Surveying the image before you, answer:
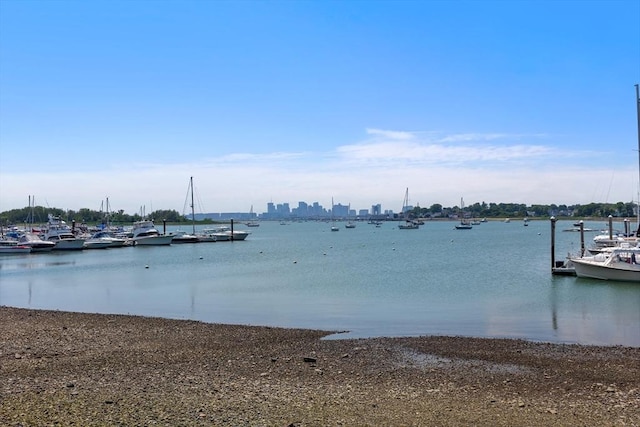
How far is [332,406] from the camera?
484 inches

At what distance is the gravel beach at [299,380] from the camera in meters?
11.5

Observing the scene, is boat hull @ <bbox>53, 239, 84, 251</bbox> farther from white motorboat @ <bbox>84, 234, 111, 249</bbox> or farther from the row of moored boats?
white motorboat @ <bbox>84, 234, 111, 249</bbox>

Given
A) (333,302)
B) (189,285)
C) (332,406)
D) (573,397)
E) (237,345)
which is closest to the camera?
(332,406)

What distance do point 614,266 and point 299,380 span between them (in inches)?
1290

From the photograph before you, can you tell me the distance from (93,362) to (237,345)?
477 cm

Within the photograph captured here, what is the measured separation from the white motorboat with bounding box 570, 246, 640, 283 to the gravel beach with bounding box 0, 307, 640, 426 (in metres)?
23.5

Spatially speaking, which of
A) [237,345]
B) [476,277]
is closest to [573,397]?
[237,345]

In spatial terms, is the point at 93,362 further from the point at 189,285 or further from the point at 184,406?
the point at 189,285

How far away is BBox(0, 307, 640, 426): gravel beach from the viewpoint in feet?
37.6

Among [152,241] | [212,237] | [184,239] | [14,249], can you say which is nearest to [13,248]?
[14,249]

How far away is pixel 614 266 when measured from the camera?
132 feet

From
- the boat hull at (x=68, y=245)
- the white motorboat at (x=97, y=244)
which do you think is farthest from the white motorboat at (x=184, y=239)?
the boat hull at (x=68, y=245)

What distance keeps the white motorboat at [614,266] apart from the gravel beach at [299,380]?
77.2 feet

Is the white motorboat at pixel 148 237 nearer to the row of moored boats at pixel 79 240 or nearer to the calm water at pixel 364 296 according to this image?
the row of moored boats at pixel 79 240
